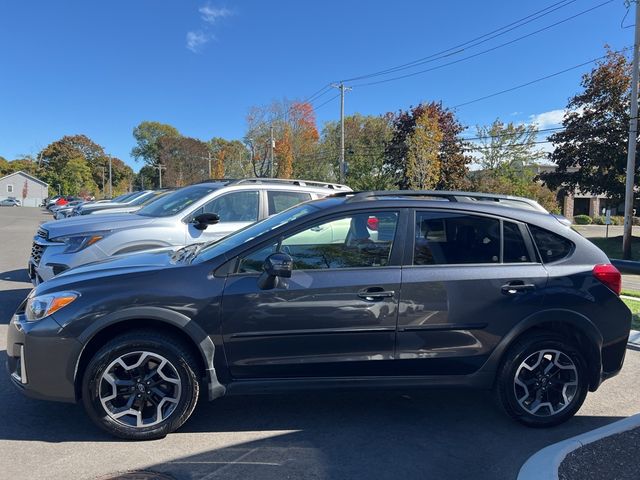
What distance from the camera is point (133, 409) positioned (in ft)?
11.3

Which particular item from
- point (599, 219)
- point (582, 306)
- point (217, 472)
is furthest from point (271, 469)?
point (599, 219)

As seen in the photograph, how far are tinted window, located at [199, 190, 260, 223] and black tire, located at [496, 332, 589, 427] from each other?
14.3 ft

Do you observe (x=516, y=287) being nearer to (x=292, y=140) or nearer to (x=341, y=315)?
(x=341, y=315)

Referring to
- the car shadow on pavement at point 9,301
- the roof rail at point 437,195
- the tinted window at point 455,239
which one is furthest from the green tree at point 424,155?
the tinted window at point 455,239

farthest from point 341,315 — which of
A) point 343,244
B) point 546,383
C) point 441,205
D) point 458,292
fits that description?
point 546,383

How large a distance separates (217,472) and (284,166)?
54578 mm

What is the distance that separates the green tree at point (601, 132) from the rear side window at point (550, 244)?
86.0 feet

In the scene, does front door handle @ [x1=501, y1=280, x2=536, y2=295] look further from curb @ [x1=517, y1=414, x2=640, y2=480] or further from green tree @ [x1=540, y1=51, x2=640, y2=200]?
green tree @ [x1=540, y1=51, x2=640, y2=200]

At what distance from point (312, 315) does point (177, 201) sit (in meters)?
4.54

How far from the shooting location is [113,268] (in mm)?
3648

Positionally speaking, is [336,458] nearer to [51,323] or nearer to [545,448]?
[545,448]

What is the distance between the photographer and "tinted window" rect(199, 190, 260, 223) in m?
7.02

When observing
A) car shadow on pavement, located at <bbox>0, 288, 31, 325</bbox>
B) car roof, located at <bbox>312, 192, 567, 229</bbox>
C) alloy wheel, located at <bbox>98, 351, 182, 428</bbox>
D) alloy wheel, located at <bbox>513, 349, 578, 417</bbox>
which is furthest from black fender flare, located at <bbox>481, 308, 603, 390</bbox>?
car shadow on pavement, located at <bbox>0, 288, 31, 325</bbox>

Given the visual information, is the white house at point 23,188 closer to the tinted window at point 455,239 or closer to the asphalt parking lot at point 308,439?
the asphalt parking lot at point 308,439
